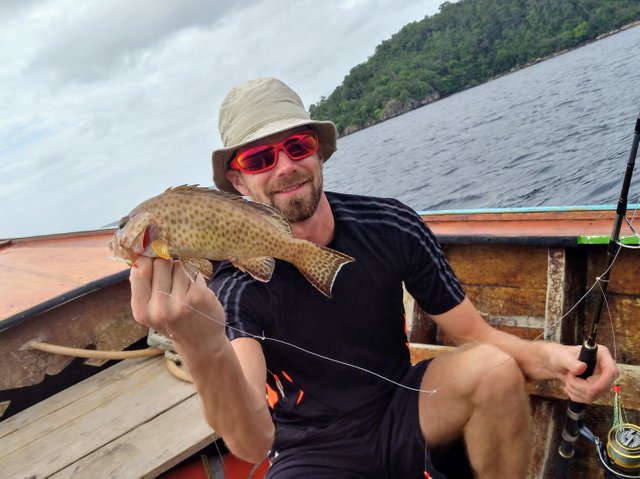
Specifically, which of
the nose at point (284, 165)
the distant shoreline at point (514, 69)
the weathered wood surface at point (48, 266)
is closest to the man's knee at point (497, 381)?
the nose at point (284, 165)

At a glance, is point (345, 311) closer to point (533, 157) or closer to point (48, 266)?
point (48, 266)

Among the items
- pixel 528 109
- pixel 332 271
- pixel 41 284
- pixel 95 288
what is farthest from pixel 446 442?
pixel 528 109

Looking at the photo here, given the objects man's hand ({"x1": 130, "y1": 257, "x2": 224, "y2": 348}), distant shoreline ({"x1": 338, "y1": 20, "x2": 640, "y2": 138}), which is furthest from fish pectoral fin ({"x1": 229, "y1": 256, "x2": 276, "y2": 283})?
distant shoreline ({"x1": 338, "y1": 20, "x2": 640, "y2": 138})

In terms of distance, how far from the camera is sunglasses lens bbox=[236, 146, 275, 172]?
269cm

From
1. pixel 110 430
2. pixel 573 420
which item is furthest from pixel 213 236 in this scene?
pixel 110 430

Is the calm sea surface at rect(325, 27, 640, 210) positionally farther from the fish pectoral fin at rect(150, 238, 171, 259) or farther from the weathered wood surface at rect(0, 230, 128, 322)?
the fish pectoral fin at rect(150, 238, 171, 259)

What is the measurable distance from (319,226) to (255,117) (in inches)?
27.6

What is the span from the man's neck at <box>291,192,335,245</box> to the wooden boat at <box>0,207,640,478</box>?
1.54m

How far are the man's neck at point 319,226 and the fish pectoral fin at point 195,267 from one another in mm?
749

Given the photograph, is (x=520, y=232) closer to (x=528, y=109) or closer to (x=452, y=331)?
(x=452, y=331)

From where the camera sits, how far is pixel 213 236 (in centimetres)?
213

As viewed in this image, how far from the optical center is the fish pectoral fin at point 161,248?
75.1 inches

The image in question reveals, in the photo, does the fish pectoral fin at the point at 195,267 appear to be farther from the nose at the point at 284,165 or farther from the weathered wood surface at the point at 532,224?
the weathered wood surface at the point at 532,224

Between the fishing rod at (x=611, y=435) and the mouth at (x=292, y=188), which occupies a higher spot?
the mouth at (x=292, y=188)
